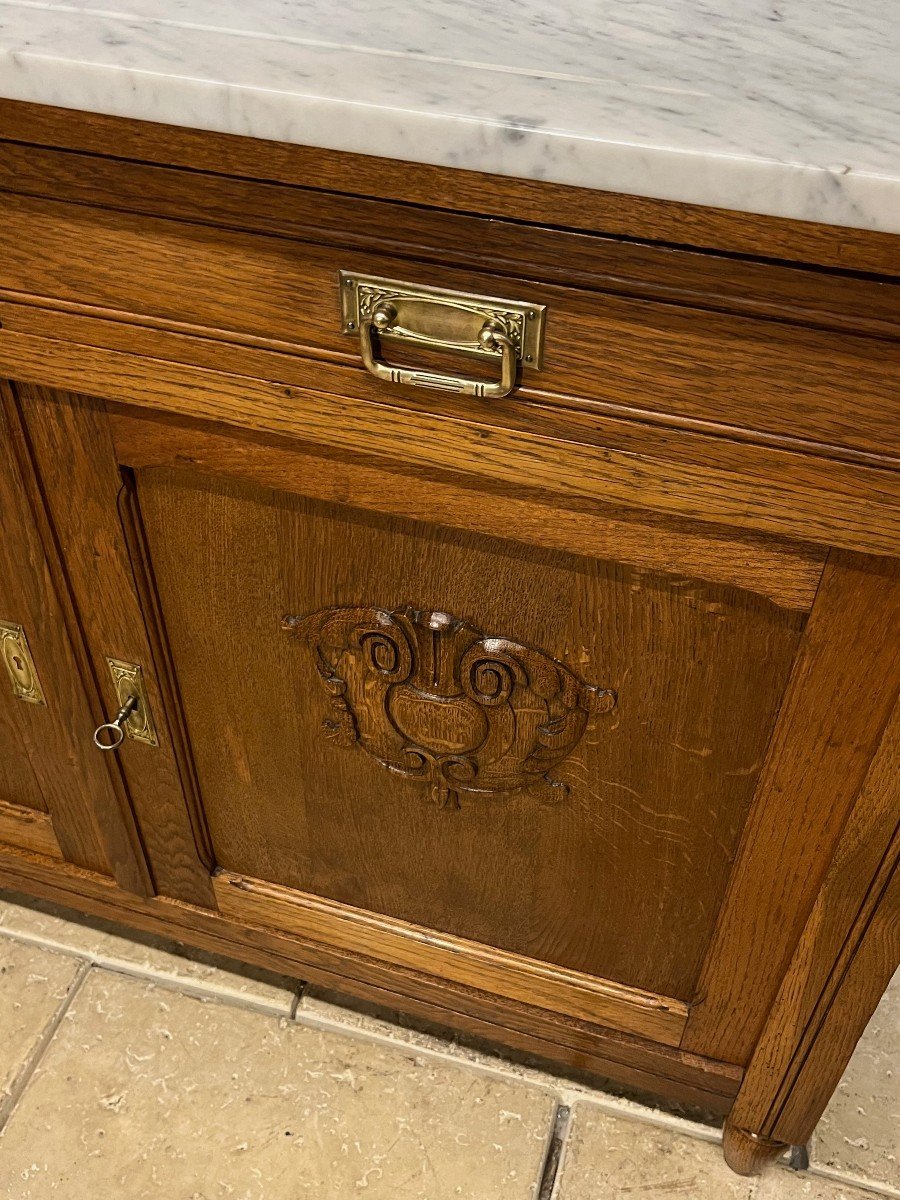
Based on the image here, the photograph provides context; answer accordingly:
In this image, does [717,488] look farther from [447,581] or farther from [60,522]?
[60,522]

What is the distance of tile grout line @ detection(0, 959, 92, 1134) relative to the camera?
1123mm

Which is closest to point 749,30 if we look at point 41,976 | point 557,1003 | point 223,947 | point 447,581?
point 447,581

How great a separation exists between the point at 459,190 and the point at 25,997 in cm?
104

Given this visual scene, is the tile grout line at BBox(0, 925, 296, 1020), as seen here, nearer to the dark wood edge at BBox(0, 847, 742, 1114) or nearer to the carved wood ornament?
the dark wood edge at BBox(0, 847, 742, 1114)

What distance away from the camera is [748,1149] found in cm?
105

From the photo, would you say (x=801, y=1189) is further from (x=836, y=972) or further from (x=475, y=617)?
(x=475, y=617)

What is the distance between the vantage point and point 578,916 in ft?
3.12

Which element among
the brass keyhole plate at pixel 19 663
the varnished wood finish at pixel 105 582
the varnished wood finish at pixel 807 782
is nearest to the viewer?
the varnished wood finish at pixel 807 782

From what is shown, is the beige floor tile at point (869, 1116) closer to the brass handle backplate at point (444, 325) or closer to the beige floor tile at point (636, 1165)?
the beige floor tile at point (636, 1165)

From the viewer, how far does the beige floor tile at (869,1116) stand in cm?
110

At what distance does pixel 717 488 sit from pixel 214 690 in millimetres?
477

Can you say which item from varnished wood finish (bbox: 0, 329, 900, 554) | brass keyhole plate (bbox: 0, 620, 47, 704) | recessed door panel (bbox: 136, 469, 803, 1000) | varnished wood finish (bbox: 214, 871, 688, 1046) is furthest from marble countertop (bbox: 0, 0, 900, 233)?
varnished wood finish (bbox: 214, 871, 688, 1046)

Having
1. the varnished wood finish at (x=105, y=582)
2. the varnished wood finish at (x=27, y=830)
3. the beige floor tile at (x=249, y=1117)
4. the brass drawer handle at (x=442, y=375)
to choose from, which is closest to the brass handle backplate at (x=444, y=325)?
the brass drawer handle at (x=442, y=375)

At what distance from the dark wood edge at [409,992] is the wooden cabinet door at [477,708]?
2 cm
